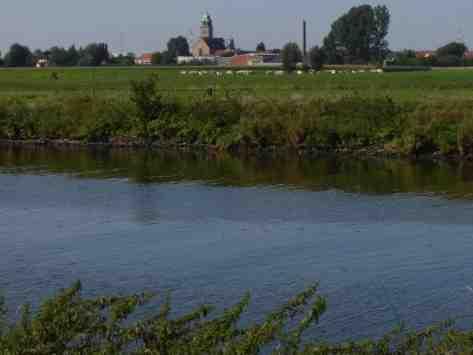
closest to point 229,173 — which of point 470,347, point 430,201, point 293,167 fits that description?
point 293,167

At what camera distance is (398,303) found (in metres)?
21.4

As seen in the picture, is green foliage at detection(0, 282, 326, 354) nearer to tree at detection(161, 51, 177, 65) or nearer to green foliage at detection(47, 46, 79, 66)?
green foliage at detection(47, 46, 79, 66)

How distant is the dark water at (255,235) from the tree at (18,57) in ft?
378

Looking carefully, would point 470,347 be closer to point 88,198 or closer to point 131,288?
point 131,288

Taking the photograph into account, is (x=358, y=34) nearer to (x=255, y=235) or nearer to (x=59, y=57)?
(x=59, y=57)

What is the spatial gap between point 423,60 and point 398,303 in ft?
428

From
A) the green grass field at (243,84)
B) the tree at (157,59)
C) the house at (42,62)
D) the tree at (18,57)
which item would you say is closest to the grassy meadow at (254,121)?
the green grass field at (243,84)

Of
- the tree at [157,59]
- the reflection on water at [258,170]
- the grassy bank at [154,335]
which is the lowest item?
the reflection on water at [258,170]

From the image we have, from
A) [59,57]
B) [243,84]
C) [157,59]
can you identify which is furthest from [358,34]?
[243,84]

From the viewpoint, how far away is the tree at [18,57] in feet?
518

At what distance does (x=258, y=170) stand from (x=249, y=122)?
10.3 m

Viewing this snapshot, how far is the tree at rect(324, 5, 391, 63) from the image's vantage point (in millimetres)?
165250

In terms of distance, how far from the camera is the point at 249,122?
5562 cm

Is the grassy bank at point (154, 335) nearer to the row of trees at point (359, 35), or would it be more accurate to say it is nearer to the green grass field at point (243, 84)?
the green grass field at point (243, 84)
